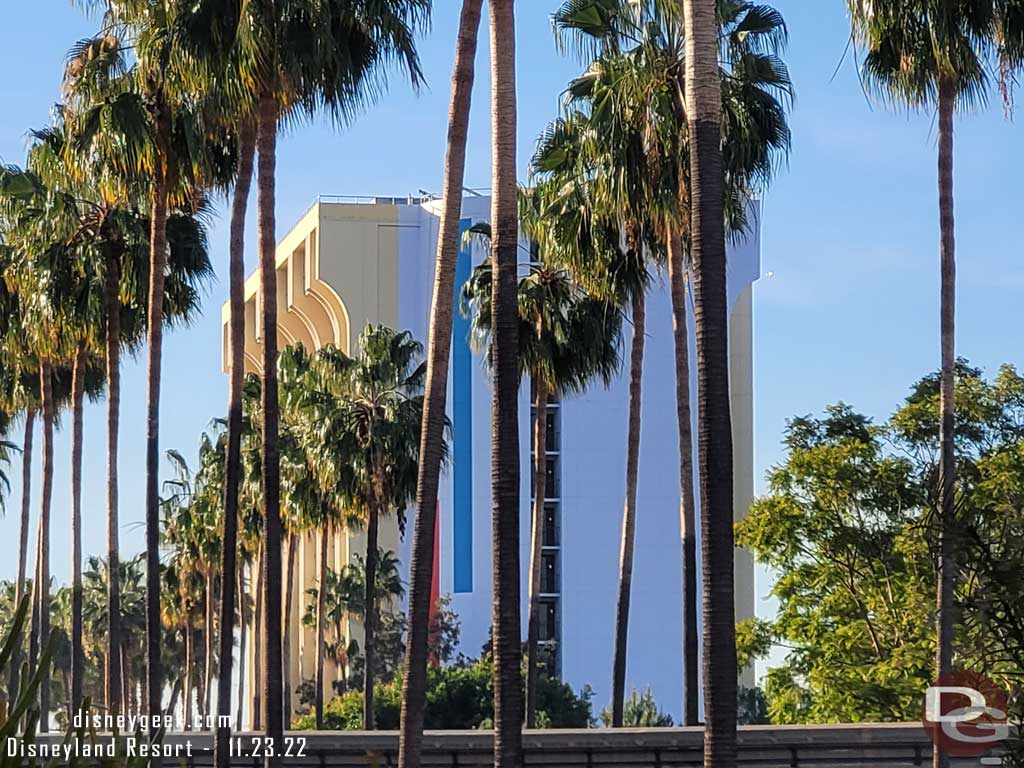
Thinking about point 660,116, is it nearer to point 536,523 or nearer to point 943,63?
point 943,63

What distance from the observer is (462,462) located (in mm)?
98188

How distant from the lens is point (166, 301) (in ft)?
104

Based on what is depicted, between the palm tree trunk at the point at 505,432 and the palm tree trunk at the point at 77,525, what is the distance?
19.2m

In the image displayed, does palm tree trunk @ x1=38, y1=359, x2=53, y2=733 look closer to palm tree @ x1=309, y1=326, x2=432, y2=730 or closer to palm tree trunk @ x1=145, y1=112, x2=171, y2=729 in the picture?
palm tree @ x1=309, y1=326, x2=432, y2=730

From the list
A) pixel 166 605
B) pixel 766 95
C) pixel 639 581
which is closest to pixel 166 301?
pixel 766 95

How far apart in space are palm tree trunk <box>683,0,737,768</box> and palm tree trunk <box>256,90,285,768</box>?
948 centimetres

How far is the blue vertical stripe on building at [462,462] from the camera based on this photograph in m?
97.7

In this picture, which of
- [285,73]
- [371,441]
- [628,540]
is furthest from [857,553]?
[285,73]

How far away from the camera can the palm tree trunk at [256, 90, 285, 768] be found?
2256cm

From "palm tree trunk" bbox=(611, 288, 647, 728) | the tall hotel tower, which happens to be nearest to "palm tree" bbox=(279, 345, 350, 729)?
"palm tree trunk" bbox=(611, 288, 647, 728)

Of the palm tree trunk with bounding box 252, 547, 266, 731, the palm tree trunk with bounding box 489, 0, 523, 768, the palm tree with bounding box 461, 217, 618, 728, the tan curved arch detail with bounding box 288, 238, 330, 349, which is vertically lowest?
the palm tree trunk with bounding box 252, 547, 266, 731

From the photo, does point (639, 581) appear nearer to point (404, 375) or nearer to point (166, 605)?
point (166, 605)

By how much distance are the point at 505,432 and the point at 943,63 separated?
9246 mm

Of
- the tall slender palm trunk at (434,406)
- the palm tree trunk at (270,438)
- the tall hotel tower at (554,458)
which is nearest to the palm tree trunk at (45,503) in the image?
the palm tree trunk at (270,438)
